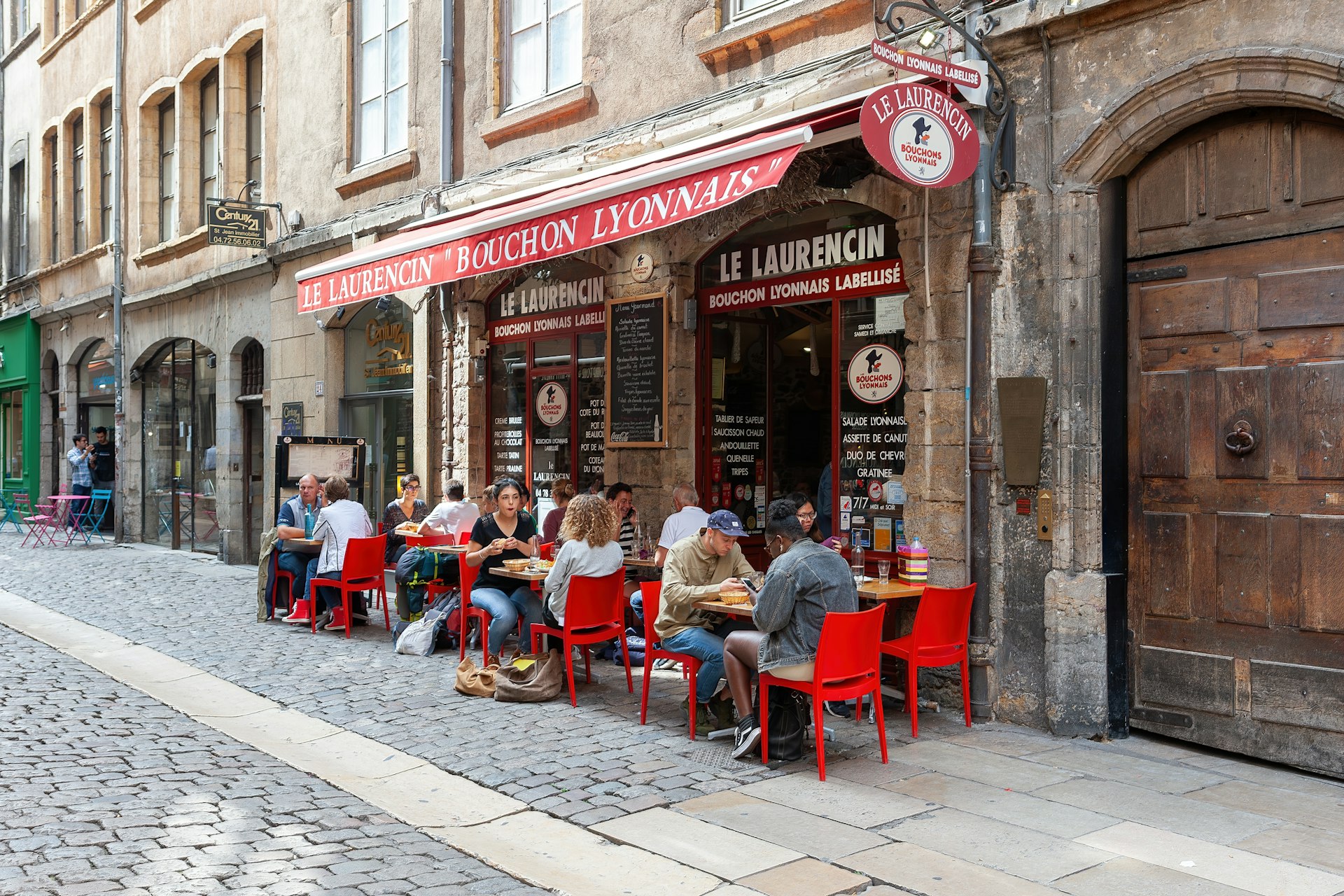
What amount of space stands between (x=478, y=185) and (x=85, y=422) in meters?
13.5

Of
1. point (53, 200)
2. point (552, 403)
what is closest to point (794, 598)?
point (552, 403)

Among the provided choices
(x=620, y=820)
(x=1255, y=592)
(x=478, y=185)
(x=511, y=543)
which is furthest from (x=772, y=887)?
(x=478, y=185)

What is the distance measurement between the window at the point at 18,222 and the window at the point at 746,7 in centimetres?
1931

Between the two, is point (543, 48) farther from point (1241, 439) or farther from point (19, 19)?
point (19, 19)

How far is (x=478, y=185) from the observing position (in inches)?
434

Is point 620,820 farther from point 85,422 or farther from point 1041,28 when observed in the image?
point 85,422

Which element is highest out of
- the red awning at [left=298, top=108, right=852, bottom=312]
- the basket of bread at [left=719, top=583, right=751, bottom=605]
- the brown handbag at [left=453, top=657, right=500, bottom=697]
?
the red awning at [left=298, top=108, right=852, bottom=312]

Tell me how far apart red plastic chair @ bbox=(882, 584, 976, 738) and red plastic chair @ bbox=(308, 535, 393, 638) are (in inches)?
190

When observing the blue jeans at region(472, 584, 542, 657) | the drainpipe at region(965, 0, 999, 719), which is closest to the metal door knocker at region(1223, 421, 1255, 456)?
the drainpipe at region(965, 0, 999, 719)

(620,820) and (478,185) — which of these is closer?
(620,820)

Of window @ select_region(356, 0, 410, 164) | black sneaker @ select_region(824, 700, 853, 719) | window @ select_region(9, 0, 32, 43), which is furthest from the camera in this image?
window @ select_region(9, 0, 32, 43)

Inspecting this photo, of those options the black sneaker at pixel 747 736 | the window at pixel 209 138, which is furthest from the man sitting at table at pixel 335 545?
the window at pixel 209 138

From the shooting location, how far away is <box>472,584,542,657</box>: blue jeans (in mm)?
7965

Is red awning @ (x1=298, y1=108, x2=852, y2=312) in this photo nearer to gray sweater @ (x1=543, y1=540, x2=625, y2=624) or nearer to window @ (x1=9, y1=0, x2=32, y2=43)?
gray sweater @ (x1=543, y1=540, x2=625, y2=624)
